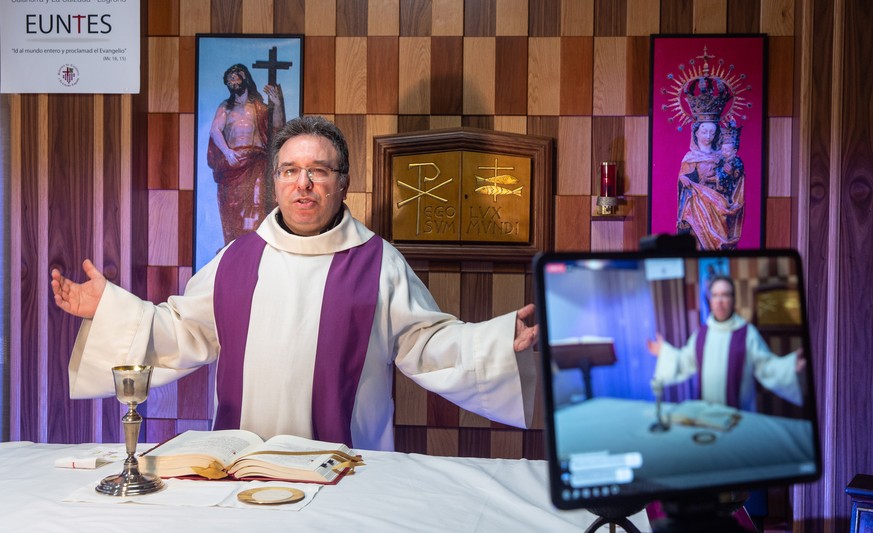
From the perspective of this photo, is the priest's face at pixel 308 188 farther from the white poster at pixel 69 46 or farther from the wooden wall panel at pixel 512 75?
the white poster at pixel 69 46

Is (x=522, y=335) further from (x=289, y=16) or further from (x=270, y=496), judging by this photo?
(x=289, y=16)

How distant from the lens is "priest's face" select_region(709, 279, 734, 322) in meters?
1.15

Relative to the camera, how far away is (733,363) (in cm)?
113

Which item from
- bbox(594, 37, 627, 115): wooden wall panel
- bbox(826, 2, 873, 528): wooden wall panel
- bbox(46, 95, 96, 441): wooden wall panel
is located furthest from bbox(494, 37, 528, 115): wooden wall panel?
bbox(46, 95, 96, 441): wooden wall panel

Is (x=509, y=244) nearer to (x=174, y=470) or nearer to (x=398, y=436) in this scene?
(x=398, y=436)

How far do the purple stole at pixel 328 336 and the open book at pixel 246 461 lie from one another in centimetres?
69

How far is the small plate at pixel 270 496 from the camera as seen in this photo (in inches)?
71.6

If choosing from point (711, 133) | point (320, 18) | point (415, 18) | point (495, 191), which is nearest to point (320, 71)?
point (320, 18)

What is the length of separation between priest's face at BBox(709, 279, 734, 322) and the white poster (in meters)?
3.51

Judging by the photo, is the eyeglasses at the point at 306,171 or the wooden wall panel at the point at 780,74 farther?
the wooden wall panel at the point at 780,74

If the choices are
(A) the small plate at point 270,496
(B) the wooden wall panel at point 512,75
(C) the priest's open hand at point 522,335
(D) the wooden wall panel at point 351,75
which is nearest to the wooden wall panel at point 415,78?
(D) the wooden wall panel at point 351,75

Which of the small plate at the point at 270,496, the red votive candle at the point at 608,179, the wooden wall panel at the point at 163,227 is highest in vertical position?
the red votive candle at the point at 608,179

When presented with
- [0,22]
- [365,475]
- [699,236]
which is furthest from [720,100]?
[0,22]

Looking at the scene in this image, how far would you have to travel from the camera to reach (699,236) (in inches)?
156
